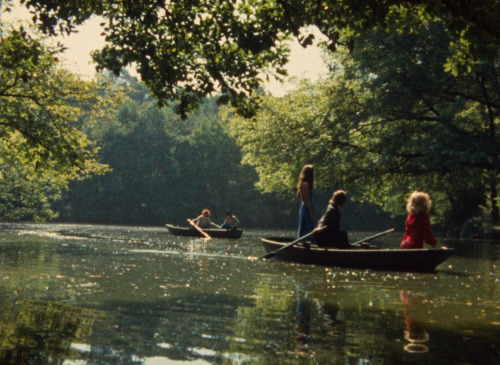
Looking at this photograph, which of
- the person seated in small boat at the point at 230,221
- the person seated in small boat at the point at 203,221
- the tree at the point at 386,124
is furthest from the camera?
the person seated in small boat at the point at 203,221

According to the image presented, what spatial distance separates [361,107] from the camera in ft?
82.7

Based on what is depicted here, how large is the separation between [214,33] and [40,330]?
7096mm

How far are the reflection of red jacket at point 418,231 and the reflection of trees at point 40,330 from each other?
753cm

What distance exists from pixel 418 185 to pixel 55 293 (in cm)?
2186

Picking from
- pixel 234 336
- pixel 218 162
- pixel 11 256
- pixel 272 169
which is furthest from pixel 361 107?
pixel 218 162

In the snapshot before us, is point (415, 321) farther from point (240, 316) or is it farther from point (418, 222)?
point (418, 222)

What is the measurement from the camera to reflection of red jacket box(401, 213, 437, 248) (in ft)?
40.8

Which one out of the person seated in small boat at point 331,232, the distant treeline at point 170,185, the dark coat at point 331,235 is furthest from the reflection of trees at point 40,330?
the distant treeline at point 170,185

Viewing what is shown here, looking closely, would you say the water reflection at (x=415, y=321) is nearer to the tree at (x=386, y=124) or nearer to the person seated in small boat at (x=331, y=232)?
the person seated in small boat at (x=331, y=232)

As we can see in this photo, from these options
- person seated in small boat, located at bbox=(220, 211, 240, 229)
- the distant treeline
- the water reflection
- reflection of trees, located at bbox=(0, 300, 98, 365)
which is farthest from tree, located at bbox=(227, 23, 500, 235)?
the distant treeline

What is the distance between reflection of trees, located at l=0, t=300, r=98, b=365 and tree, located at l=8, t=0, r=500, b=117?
13.0ft

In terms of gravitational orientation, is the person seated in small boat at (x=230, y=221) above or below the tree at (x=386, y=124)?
below

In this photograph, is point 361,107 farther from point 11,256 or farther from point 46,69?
point 11,256

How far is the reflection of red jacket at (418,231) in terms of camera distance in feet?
40.8
